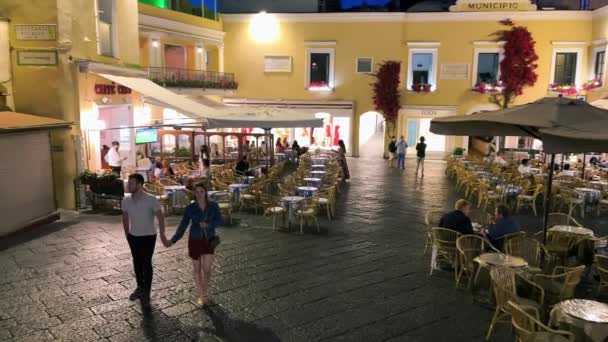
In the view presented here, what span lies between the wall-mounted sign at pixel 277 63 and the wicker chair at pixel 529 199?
654 inches

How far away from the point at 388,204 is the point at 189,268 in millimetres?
7298

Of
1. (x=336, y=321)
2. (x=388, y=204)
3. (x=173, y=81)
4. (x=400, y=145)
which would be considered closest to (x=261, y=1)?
(x=173, y=81)

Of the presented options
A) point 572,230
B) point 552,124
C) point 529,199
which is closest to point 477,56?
point 529,199

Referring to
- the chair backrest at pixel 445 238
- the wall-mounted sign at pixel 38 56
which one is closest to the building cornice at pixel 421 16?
the wall-mounted sign at pixel 38 56

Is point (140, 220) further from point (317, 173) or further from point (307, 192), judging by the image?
point (317, 173)

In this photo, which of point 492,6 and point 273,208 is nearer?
point 273,208

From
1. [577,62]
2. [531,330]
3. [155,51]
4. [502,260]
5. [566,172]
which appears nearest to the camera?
[531,330]

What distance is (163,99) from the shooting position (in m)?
13.7

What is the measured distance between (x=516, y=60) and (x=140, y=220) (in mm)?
23274

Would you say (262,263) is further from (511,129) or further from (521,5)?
(521,5)

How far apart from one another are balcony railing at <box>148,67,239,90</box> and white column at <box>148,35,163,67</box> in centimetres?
82

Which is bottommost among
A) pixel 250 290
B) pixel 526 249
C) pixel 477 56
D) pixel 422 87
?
pixel 250 290

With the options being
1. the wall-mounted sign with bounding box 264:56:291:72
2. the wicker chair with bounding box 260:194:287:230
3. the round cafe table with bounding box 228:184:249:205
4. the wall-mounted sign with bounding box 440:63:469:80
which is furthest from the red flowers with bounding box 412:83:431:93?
the wicker chair with bounding box 260:194:287:230

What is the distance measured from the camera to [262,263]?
8.70 m
